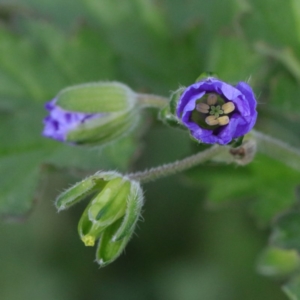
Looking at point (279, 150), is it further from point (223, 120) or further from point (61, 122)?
point (61, 122)

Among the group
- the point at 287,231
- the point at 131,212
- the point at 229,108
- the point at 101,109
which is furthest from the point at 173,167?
Result: the point at 287,231

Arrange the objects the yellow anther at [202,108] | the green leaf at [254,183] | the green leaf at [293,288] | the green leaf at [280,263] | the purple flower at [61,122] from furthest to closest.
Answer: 1. the green leaf at [254,183]
2. the green leaf at [280,263]
3. the purple flower at [61,122]
4. the green leaf at [293,288]
5. the yellow anther at [202,108]

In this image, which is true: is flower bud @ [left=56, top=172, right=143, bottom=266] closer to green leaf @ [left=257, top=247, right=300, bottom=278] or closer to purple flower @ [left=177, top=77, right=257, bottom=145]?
A: purple flower @ [left=177, top=77, right=257, bottom=145]

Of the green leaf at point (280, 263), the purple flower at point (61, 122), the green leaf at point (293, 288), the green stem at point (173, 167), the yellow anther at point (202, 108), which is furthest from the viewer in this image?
the green leaf at point (280, 263)

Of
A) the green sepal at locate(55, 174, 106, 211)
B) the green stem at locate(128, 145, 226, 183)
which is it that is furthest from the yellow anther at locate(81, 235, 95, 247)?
the green stem at locate(128, 145, 226, 183)

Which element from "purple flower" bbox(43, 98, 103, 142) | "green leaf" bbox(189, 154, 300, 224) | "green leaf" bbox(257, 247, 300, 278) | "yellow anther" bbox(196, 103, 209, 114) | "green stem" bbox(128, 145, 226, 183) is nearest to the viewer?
"yellow anther" bbox(196, 103, 209, 114)

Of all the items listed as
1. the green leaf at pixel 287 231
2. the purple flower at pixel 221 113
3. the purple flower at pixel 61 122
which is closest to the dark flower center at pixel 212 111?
the purple flower at pixel 221 113

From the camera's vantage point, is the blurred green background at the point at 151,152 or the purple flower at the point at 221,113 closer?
the purple flower at the point at 221,113

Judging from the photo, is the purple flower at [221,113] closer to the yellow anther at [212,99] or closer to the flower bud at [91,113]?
the yellow anther at [212,99]

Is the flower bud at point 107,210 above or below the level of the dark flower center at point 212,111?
below
